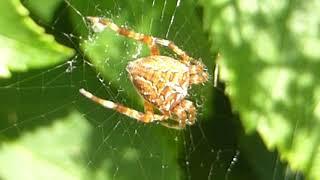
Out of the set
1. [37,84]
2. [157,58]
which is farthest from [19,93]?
[157,58]

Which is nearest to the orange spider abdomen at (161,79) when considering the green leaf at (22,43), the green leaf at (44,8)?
the green leaf at (44,8)

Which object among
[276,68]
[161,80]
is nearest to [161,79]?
[161,80]

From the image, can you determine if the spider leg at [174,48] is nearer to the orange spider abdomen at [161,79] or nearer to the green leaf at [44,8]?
the orange spider abdomen at [161,79]

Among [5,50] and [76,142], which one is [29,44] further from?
[76,142]

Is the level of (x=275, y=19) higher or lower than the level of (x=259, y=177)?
higher

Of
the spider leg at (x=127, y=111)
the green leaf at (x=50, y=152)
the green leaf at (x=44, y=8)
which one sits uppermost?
the green leaf at (x=44, y=8)

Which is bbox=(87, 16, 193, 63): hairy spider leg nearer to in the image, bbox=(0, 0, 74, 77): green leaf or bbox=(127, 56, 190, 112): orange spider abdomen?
bbox=(127, 56, 190, 112): orange spider abdomen
